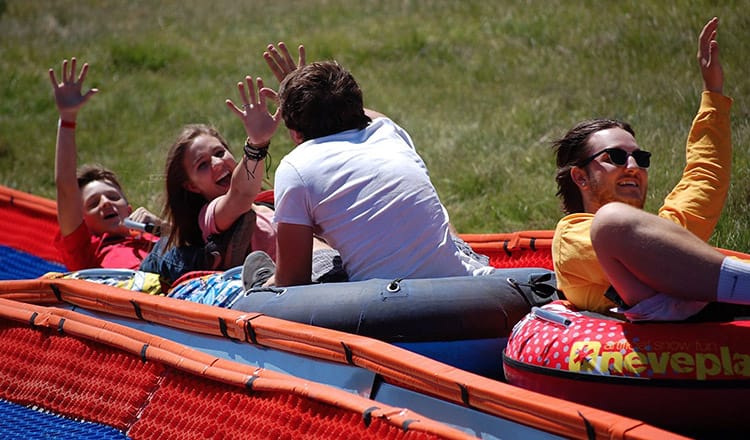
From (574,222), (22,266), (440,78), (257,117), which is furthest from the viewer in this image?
(440,78)

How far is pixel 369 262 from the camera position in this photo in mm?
3570

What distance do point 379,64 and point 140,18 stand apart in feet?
15.8

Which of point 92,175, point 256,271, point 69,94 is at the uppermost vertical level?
point 69,94

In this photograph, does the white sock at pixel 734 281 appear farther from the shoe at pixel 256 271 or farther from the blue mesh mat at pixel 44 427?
the blue mesh mat at pixel 44 427

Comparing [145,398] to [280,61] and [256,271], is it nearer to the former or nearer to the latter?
[256,271]

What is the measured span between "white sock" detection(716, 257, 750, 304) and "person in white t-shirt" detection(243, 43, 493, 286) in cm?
117

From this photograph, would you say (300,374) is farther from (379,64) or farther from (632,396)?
(379,64)

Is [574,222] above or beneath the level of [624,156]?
beneath

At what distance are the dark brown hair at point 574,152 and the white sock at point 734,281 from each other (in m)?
0.72

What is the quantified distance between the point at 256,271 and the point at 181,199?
39.3 inches

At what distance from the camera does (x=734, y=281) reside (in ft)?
8.55

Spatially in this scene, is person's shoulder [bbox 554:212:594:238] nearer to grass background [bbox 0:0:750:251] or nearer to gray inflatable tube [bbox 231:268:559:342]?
gray inflatable tube [bbox 231:268:559:342]

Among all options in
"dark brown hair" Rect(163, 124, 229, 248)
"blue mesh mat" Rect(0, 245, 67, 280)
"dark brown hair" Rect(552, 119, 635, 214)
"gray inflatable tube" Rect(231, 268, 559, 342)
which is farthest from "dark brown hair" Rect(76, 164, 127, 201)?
"dark brown hair" Rect(552, 119, 635, 214)

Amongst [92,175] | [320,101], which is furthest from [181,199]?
[320,101]
